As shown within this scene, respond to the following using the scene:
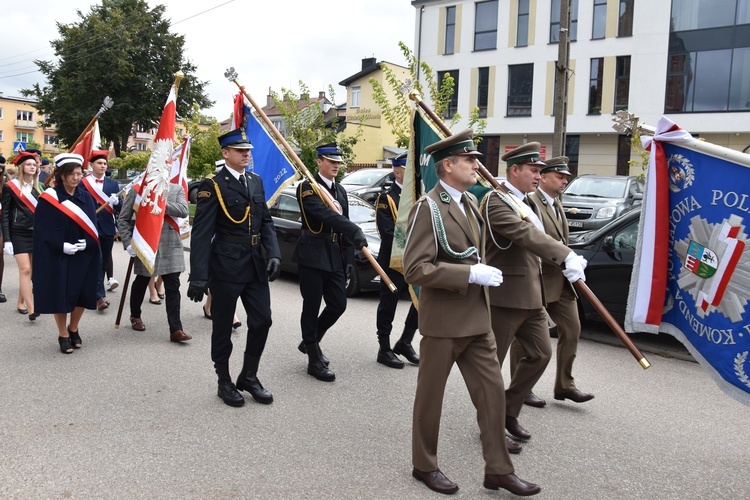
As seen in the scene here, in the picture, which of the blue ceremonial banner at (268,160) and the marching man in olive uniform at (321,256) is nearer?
the marching man in olive uniform at (321,256)

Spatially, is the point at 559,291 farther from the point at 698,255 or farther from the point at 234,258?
the point at 234,258

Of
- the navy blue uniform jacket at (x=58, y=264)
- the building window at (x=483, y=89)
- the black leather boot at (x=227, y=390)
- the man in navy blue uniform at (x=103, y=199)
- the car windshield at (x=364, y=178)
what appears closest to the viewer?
the black leather boot at (x=227, y=390)

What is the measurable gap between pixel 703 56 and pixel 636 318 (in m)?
28.1

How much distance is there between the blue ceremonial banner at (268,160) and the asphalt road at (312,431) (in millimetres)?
1650

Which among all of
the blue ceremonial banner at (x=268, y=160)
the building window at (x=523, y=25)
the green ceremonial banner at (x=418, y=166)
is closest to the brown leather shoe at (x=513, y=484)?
the green ceremonial banner at (x=418, y=166)

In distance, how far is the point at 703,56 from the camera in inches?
1109

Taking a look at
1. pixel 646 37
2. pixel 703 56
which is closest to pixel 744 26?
pixel 703 56

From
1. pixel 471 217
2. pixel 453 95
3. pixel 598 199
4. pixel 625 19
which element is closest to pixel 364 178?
pixel 598 199

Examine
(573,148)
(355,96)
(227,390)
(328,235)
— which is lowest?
(227,390)

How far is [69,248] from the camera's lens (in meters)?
6.32

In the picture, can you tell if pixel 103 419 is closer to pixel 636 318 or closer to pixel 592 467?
pixel 592 467

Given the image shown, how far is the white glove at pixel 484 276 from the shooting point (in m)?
3.45

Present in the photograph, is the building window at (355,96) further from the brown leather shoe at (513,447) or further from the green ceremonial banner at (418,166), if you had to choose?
the brown leather shoe at (513,447)

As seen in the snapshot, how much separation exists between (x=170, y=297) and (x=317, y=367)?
2.13 m
